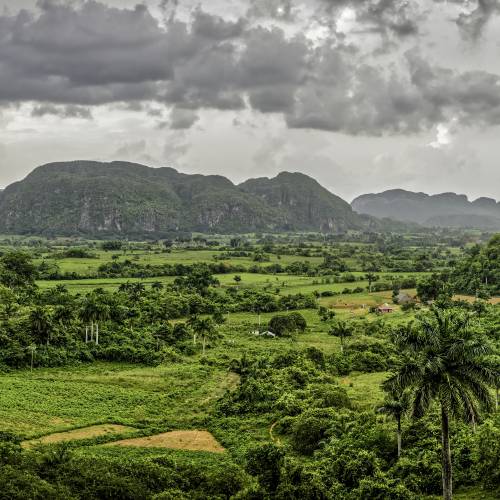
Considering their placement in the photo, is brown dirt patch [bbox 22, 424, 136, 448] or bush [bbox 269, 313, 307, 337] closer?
brown dirt patch [bbox 22, 424, 136, 448]

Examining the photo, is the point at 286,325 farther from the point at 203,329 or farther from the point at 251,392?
the point at 251,392

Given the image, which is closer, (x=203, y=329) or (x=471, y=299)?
(x=203, y=329)

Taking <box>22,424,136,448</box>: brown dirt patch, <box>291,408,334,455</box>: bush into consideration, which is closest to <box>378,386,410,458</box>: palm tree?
<box>291,408,334,455</box>: bush

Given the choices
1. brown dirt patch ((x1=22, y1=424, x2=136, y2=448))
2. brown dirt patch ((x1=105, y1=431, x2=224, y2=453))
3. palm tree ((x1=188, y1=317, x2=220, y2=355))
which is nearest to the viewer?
brown dirt patch ((x1=22, y1=424, x2=136, y2=448))

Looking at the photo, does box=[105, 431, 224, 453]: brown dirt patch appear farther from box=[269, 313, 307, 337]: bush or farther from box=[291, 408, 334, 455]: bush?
box=[269, 313, 307, 337]: bush

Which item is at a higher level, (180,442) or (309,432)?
(309,432)

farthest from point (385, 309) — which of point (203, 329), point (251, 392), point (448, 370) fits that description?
point (448, 370)

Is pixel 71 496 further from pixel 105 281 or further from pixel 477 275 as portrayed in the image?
pixel 477 275
